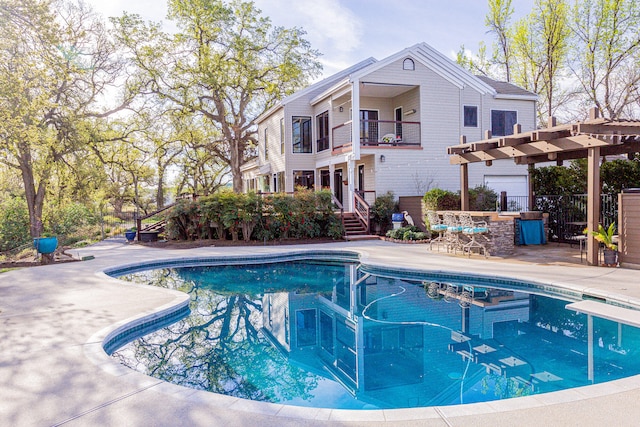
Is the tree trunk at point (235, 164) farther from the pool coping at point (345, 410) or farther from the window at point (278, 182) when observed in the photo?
the pool coping at point (345, 410)

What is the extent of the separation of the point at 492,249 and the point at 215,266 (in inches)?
299

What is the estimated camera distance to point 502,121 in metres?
19.3

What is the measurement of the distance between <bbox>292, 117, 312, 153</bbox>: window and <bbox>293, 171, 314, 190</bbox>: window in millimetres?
1117

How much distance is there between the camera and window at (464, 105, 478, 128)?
18.6 m

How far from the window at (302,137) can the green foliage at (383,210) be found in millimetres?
5765

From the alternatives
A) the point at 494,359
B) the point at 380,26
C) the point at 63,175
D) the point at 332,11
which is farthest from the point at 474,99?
the point at 63,175

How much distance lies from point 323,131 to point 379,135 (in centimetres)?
300

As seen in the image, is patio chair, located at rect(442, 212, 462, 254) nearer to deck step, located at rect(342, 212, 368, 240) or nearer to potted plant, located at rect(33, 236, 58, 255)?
deck step, located at rect(342, 212, 368, 240)

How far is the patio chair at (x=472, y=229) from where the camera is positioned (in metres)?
10.9

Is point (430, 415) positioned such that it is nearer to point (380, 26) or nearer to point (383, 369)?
point (383, 369)

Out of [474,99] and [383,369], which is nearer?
[383,369]

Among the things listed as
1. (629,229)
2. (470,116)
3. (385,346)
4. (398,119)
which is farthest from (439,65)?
(385,346)

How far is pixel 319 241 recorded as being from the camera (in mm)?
15742

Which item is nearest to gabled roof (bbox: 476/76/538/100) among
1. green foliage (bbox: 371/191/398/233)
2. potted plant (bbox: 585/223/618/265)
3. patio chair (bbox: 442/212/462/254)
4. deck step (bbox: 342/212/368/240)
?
green foliage (bbox: 371/191/398/233)
